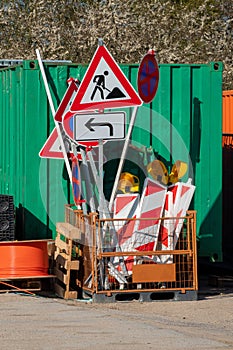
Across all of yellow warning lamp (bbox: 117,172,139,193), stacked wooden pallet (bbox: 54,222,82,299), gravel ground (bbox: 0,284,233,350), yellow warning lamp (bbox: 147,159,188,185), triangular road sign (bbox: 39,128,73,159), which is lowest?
gravel ground (bbox: 0,284,233,350)

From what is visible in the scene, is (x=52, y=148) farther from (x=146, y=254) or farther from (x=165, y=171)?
(x=146, y=254)

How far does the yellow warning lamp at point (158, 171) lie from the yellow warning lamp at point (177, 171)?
0.31ft

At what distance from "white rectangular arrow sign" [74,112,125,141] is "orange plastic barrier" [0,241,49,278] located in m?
1.49

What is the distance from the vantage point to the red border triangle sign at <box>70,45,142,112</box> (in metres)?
11.6

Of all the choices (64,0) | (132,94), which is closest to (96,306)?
(132,94)

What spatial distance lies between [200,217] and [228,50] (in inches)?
694

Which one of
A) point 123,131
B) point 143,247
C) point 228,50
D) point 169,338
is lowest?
point 169,338

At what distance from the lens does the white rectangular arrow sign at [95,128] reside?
37.9ft

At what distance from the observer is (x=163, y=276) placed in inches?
463

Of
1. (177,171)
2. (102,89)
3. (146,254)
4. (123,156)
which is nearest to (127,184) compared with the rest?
(123,156)

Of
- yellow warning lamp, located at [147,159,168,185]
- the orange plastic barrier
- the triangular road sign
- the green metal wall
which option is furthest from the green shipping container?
the orange plastic barrier

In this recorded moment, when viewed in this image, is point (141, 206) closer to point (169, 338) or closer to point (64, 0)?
point (169, 338)

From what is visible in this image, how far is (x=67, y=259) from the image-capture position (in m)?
12.0

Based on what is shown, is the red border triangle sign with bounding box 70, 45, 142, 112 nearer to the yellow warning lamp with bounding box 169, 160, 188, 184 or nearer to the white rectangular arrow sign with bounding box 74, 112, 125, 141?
the white rectangular arrow sign with bounding box 74, 112, 125, 141
